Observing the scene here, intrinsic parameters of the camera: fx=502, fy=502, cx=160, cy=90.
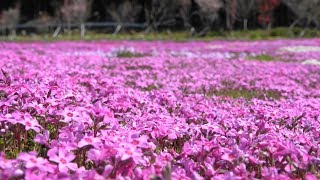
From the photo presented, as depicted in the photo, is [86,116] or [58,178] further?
[86,116]

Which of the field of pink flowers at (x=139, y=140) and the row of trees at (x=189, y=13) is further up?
the row of trees at (x=189, y=13)

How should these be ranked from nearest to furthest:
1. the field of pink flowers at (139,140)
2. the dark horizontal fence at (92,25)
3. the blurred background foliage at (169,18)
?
the field of pink flowers at (139,140), the blurred background foliage at (169,18), the dark horizontal fence at (92,25)

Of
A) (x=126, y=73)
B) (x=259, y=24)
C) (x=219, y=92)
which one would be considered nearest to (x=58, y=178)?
(x=219, y=92)

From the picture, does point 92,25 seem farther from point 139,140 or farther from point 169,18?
→ point 139,140

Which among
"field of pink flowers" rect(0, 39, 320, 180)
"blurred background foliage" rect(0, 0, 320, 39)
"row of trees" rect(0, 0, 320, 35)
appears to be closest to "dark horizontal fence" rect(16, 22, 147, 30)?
"blurred background foliage" rect(0, 0, 320, 39)

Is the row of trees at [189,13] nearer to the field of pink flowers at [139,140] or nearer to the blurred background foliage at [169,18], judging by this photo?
the blurred background foliage at [169,18]

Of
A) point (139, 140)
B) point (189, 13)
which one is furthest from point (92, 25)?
point (139, 140)

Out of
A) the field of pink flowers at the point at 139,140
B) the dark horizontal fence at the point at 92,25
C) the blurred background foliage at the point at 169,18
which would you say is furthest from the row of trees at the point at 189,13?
the field of pink flowers at the point at 139,140

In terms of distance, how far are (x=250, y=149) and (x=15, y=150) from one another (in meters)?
1.86

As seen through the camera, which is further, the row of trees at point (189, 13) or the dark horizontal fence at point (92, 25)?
the dark horizontal fence at point (92, 25)

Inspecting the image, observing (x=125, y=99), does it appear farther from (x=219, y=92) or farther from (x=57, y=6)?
(x=57, y=6)

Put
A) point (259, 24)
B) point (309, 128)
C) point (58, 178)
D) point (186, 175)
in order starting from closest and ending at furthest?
1. point (58, 178)
2. point (186, 175)
3. point (309, 128)
4. point (259, 24)

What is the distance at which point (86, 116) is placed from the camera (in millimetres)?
4133

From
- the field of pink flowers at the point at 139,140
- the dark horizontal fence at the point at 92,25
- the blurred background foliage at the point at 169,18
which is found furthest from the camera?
the dark horizontal fence at the point at 92,25
